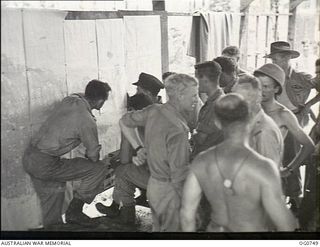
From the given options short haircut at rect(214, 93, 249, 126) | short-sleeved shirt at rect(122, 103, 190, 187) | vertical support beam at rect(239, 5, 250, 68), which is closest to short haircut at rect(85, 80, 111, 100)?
short-sleeved shirt at rect(122, 103, 190, 187)

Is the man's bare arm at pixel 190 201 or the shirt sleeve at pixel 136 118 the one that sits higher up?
the shirt sleeve at pixel 136 118

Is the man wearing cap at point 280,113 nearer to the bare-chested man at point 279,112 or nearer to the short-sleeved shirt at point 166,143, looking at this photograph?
the bare-chested man at point 279,112

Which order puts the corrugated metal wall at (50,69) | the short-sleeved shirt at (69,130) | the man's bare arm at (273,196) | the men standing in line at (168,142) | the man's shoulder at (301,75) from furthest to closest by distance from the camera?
the man's shoulder at (301,75) → the short-sleeved shirt at (69,130) → the men standing in line at (168,142) → the corrugated metal wall at (50,69) → the man's bare arm at (273,196)

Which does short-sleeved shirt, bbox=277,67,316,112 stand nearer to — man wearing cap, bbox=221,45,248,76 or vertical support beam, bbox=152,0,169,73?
man wearing cap, bbox=221,45,248,76

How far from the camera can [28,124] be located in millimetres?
3328

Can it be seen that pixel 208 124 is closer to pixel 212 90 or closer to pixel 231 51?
pixel 212 90

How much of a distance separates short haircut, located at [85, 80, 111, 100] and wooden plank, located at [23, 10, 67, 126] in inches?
7.2

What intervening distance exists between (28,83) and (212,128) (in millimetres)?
1407

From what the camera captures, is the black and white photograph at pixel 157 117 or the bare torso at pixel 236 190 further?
the black and white photograph at pixel 157 117

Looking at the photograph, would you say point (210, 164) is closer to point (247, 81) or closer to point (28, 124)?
point (247, 81)

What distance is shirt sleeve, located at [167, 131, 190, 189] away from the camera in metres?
3.29

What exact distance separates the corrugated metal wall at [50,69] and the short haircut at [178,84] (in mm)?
169

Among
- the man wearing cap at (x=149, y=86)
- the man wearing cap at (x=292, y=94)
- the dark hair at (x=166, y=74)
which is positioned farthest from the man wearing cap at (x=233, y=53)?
the man wearing cap at (x=149, y=86)

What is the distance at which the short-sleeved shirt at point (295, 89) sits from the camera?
351 centimetres
